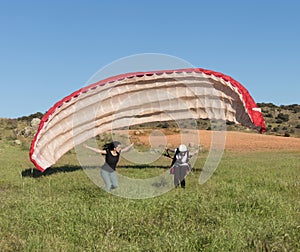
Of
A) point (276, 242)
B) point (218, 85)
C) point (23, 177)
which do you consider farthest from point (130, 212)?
point (23, 177)

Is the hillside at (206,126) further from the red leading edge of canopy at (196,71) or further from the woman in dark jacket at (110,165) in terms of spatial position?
the woman in dark jacket at (110,165)

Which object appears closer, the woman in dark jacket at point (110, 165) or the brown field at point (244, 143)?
the woman in dark jacket at point (110, 165)

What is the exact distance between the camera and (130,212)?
8664 mm

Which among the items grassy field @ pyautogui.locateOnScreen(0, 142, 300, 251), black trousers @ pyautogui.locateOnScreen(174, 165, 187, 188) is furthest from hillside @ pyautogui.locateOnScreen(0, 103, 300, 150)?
grassy field @ pyautogui.locateOnScreen(0, 142, 300, 251)

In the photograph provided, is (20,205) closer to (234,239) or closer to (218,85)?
(234,239)

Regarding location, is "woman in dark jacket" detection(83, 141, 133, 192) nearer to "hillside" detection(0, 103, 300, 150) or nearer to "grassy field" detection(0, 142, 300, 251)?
"grassy field" detection(0, 142, 300, 251)

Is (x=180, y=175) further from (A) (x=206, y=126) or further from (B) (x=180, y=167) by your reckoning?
(A) (x=206, y=126)

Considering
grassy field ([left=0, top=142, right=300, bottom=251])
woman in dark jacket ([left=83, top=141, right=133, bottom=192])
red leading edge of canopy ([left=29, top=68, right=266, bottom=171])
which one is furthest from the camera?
red leading edge of canopy ([left=29, top=68, right=266, bottom=171])

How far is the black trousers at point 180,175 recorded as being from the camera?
13.8 m

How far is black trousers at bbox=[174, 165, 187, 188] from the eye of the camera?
13797 millimetres

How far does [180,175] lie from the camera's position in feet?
45.4

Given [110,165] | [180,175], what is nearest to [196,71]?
[180,175]

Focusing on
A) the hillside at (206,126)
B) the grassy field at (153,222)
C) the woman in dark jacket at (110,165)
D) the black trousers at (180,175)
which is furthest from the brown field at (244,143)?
the grassy field at (153,222)

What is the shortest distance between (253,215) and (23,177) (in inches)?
404
